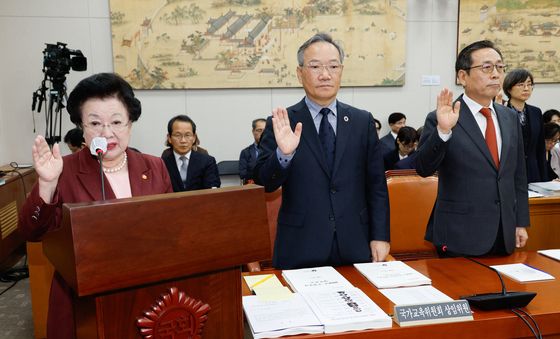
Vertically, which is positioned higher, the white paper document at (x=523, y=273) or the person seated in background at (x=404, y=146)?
the person seated in background at (x=404, y=146)

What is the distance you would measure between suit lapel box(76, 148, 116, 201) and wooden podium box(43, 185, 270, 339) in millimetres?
340

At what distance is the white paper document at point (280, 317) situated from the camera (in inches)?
43.1

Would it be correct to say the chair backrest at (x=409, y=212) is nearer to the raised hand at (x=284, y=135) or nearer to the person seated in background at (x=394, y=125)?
the raised hand at (x=284, y=135)

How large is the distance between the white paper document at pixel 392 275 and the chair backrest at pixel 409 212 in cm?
102

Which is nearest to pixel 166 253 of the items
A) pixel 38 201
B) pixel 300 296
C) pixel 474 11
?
pixel 38 201

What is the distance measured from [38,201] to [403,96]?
5.13 m

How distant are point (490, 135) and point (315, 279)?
1.02 metres

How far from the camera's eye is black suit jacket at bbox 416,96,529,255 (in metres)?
1.82

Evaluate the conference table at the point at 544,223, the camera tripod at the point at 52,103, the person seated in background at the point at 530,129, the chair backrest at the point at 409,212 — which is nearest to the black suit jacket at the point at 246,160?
the camera tripod at the point at 52,103

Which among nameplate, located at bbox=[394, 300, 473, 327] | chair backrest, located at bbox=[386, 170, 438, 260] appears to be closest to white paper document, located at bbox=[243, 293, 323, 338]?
nameplate, located at bbox=[394, 300, 473, 327]

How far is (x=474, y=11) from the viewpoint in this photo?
18.2ft

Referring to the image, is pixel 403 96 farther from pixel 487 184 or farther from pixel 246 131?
pixel 487 184

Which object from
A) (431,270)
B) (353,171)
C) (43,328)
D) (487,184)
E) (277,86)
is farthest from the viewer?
(277,86)

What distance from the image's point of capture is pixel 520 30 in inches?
224
